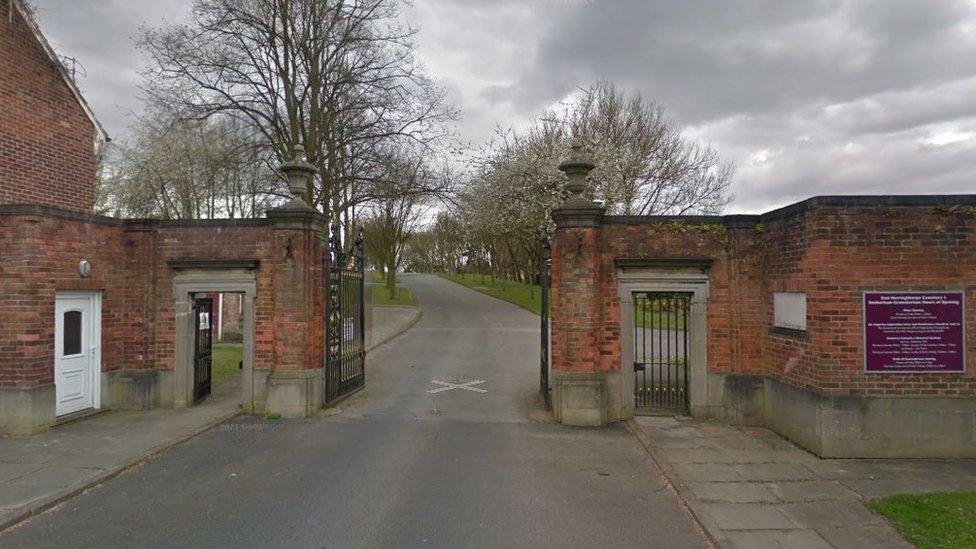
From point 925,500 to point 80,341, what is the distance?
1170 centimetres

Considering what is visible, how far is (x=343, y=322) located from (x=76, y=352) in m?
4.27

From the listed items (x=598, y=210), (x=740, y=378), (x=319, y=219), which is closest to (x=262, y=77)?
(x=319, y=219)

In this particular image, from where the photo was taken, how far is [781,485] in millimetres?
6023

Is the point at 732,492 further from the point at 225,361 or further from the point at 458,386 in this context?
the point at 225,361

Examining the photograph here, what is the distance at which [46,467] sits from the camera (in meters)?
6.53

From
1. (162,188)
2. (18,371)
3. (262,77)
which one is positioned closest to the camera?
(18,371)

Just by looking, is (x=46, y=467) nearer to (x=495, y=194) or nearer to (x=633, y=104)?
(x=495, y=194)

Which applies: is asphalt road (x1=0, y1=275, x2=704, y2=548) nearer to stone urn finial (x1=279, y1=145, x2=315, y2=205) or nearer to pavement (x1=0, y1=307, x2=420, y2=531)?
pavement (x1=0, y1=307, x2=420, y2=531)

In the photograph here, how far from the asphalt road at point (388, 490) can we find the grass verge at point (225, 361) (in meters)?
4.81

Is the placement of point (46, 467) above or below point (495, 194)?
below

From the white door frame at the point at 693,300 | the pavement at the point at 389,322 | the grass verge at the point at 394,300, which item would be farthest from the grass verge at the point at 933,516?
the grass verge at the point at 394,300

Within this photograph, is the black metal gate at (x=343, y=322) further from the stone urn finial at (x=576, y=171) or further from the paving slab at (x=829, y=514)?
the paving slab at (x=829, y=514)

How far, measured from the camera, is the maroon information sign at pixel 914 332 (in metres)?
6.99

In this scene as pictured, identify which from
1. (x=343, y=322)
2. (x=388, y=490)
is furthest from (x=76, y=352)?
(x=388, y=490)
